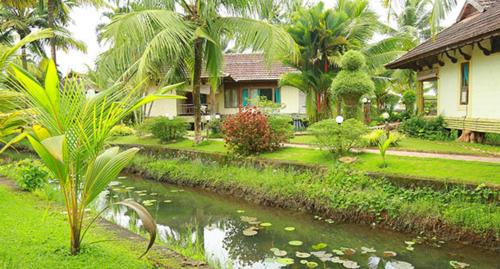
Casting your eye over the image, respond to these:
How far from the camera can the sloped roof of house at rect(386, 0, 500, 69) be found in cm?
920

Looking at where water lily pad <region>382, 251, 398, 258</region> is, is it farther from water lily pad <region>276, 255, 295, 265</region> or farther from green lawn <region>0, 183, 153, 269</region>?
green lawn <region>0, 183, 153, 269</region>

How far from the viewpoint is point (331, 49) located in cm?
1608

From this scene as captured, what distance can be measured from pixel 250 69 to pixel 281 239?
57.2 feet

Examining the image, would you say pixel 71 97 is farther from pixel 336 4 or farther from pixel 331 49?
pixel 336 4

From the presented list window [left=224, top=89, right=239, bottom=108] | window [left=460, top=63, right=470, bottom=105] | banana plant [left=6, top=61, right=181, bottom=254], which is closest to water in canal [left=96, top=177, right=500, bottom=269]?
banana plant [left=6, top=61, right=181, bottom=254]

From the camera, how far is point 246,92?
2288 centimetres

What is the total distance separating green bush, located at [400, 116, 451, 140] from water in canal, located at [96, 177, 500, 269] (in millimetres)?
6869

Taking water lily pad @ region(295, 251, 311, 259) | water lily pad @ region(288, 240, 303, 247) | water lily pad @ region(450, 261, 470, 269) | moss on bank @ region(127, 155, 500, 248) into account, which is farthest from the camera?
water lily pad @ region(288, 240, 303, 247)

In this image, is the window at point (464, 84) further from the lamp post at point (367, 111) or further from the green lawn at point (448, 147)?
the lamp post at point (367, 111)

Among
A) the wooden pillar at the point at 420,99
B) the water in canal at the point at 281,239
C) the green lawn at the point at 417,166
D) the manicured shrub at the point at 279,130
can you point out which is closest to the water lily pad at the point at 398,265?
the water in canal at the point at 281,239

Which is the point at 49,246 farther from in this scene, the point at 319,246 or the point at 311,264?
the point at 319,246

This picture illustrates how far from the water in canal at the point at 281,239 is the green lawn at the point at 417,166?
4.63 feet

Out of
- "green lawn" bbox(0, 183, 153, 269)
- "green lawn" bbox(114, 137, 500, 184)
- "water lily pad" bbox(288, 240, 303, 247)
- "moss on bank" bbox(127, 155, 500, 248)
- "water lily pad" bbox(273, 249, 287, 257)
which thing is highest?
"green lawn" bbox(114, 137, 500, 184)

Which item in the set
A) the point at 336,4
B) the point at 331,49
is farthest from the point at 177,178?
the point at 336,4
